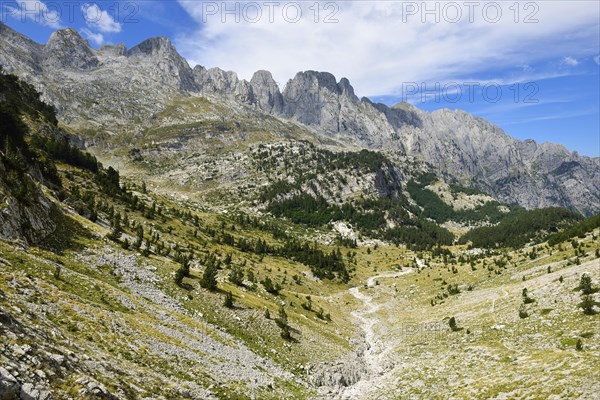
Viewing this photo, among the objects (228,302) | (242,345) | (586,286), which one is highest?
(586,286)

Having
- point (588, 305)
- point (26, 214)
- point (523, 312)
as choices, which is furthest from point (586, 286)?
point (26, 214)

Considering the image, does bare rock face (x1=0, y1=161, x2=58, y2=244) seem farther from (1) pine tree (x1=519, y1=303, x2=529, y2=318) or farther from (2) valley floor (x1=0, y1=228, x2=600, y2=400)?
(1) pine tree (x1=519, y1=303, x2=529, y2=318)

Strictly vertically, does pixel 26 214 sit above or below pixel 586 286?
above

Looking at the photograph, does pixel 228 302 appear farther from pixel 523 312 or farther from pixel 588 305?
pixel 588 305

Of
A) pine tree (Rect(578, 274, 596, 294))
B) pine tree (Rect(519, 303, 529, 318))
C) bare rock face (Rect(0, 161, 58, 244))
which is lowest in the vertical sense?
pine tree (Rect(519, 303, 529, 318))

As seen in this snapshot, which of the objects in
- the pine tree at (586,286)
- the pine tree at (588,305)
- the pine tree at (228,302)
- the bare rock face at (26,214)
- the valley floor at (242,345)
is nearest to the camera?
the valley floor at (242,345)

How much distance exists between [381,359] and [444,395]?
16922 mm

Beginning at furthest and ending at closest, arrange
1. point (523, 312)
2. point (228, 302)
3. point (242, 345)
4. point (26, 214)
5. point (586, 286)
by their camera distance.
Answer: point (523, 312) → point (228, 302) → point (586, 286) → point (26, 214) → point (242, 345)

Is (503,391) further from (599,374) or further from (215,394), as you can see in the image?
(215,394)

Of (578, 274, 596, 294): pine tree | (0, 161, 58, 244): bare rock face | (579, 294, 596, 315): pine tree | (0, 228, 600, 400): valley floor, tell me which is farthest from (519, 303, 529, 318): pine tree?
(0, 161, 58, 244): bare rock face

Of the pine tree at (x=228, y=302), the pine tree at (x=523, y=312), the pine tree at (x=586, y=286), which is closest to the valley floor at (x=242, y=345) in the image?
the pine tree at (x=523, y=312)

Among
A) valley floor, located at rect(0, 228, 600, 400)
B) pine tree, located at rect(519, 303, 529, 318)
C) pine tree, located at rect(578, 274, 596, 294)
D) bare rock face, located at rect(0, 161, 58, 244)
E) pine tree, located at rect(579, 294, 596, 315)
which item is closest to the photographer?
valley floor, located at rect(0, 228, 600, 400)

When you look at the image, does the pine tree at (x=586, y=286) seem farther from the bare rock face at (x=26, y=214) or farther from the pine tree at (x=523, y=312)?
the bare rock face at (x=26, y=214)

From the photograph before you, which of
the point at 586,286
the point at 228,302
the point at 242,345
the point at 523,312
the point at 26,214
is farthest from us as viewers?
the point at 523,312
